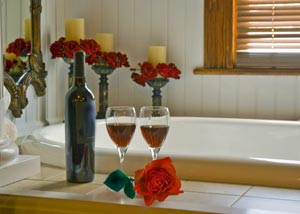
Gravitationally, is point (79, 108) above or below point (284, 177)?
above

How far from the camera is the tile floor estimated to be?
Result: 133 cm

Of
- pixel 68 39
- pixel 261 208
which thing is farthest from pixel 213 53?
pixel 261 208

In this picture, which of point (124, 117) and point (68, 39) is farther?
point (68, 39)

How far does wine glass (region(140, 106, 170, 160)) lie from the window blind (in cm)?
154

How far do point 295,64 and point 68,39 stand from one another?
1.12 meters

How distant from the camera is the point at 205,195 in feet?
4.81

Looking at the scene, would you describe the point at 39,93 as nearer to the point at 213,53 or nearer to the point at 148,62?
the point at 148,62

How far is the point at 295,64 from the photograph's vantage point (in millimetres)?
2891

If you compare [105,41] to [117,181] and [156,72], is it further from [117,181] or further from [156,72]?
[117,181]

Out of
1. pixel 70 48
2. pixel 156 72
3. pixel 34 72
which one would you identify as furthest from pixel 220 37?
pixel 34 72

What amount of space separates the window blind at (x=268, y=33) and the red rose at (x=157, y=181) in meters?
1.72

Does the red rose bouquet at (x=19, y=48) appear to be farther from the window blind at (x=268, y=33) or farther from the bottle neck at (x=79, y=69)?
the bottle neck at (x=79, y=69)

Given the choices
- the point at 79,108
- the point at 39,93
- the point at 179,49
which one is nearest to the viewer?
the point at 79,108

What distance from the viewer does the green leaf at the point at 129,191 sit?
1403 mm
